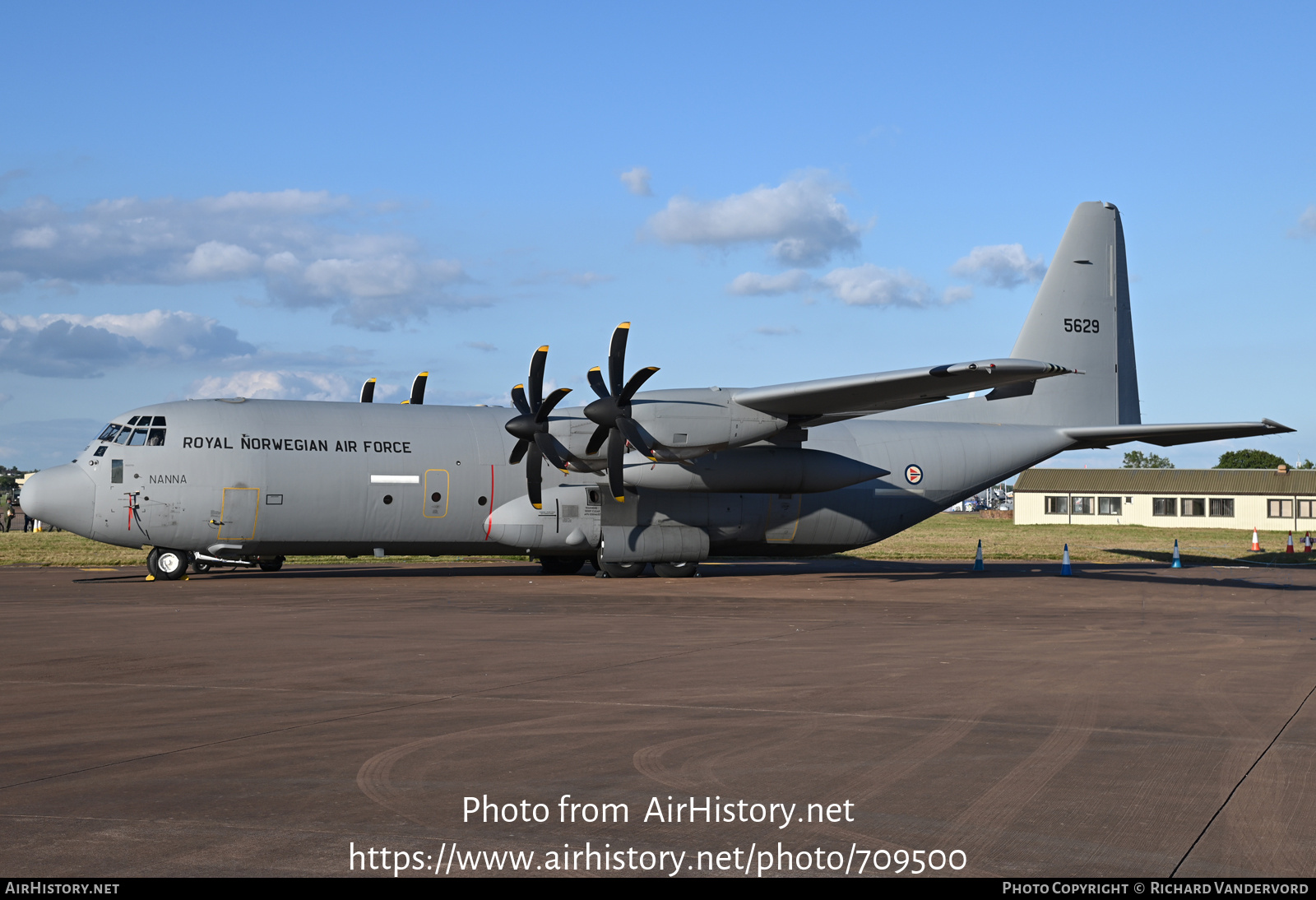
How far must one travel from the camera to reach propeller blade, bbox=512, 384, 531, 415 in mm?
26281

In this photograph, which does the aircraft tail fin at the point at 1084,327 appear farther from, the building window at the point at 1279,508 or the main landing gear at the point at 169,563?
the building window at the point at 1279,508

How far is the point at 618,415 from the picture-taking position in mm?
24625

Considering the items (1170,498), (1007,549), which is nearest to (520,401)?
(1007,549)

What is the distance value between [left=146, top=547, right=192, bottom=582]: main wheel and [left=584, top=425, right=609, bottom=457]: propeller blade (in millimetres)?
9991

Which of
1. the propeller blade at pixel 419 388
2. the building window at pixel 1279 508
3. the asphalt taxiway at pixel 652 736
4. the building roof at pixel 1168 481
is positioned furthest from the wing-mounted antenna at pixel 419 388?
the building window at pixel 1279 508

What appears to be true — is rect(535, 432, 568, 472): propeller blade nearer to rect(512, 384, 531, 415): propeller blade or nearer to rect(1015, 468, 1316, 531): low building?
rect(512, 384, 531, 415): propeller blade

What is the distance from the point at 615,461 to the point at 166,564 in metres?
11.0

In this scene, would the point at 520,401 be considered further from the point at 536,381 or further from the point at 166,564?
the point at 166,564

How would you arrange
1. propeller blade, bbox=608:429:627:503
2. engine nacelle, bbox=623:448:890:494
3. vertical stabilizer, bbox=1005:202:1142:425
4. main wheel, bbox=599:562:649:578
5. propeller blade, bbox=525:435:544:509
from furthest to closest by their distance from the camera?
1. vertical stabilizer, bbox=1005:202:1142:425
2. main wheel, bbox=599:562:649:578
3. engine nacelle, bbox=623:448:890:494
4. propeller blade, bbox=525:435:544:509
5. propeller blade, bbox=608:429:627:503

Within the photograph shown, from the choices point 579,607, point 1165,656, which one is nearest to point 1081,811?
point 1165,656

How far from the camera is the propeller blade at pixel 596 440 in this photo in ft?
82.8

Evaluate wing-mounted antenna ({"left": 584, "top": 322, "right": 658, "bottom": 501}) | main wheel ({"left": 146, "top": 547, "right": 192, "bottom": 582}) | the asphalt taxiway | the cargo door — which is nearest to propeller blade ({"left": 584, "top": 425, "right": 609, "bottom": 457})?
wing-mounted antenna ({"left": 584, "top": 322, "right": 658, "bottom": 501})

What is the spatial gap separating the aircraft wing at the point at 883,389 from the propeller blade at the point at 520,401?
17.2 feet

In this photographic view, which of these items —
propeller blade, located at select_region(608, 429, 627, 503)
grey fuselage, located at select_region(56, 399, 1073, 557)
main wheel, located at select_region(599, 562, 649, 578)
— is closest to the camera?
propeller blade, located at select_region(608, 429, 627, 503)
